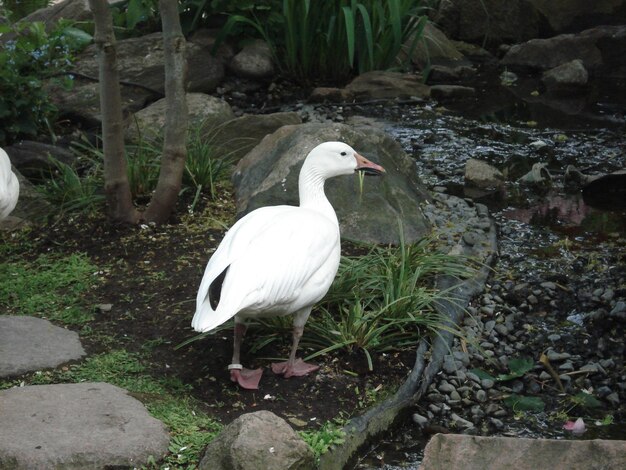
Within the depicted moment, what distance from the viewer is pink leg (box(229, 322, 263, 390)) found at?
392 cm

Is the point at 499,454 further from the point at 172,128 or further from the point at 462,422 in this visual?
the point at 172,128

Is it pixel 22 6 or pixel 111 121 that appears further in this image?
pixel 22 6

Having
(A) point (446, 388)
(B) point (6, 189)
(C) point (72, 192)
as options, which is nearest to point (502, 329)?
(A) point (446, 388)

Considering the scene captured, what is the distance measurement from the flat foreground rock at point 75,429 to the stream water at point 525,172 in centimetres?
88

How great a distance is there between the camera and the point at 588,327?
16.0 ft

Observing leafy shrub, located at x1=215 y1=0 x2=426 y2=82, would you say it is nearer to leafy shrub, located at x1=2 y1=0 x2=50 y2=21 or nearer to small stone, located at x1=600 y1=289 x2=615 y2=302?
leafy shrub, located at x1=2 y1=0 x2=50 y2=21

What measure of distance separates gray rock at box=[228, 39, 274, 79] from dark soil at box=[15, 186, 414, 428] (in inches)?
140

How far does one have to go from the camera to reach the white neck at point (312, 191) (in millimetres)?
4340

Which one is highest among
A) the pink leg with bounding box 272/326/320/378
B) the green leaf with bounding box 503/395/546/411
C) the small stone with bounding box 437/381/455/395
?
the pink leg with bounding box 272/326/320/378

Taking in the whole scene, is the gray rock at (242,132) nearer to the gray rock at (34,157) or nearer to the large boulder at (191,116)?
the large boulder at (191,116)

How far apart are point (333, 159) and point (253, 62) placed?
4.87 metres

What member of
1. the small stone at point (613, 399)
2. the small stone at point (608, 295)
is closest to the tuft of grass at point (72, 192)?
the small stone at point (608, 295)

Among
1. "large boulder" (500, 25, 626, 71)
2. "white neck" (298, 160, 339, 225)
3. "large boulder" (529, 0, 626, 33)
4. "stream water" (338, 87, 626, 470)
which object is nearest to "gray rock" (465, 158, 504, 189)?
"stream water" (338, 87, 626, 470)

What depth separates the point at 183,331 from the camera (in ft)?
14.4
